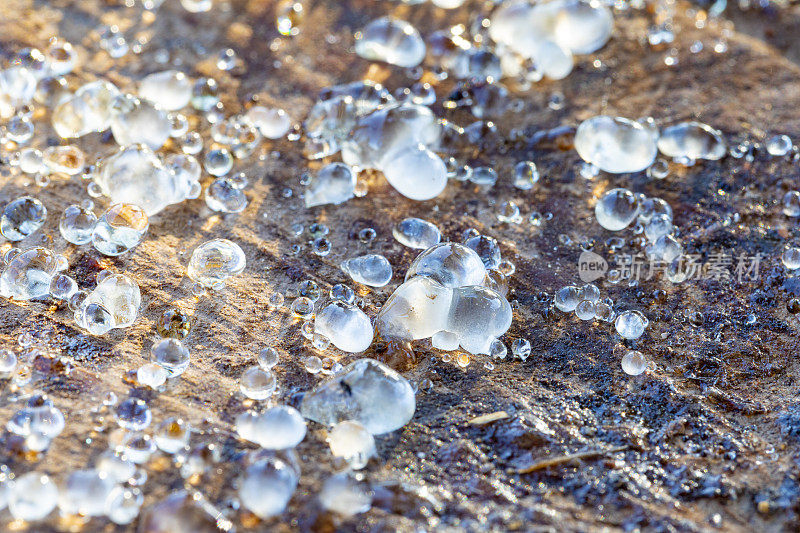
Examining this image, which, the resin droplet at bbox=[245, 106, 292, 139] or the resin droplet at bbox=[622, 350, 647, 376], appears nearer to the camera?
the resin droplet at bbox=[622, 350, 647, 376]

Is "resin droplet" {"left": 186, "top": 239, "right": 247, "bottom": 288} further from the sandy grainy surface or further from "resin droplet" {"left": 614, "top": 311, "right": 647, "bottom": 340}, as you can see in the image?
Result: "resin droplet" {"left": 614, "top": 311, "right": 647, "bottom": 340}

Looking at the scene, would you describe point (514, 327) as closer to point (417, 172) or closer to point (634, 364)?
point (634, 364)

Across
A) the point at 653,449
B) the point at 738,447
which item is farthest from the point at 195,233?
the point at 738,447

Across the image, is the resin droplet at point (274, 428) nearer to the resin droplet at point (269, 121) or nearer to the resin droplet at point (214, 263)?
the resin droplet at point (214, 263)

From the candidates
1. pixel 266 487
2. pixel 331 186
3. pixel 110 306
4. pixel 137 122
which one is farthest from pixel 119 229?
pixel 266 487

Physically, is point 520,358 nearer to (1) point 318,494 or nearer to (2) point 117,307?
(1) point 318,494

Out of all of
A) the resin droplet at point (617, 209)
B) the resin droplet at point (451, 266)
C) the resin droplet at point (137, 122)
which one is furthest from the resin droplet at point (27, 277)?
the resin droplet at point (617, 209)

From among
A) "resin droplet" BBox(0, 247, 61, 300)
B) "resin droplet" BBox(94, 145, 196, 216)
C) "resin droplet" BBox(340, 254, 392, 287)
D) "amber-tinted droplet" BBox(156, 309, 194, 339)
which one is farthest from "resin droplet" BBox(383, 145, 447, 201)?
"resin droplet" BBox(0, 247, 61, 300)

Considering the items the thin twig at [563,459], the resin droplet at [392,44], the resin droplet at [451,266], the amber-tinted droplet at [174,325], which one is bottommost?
the amber-tinted droplet at [174,325]
